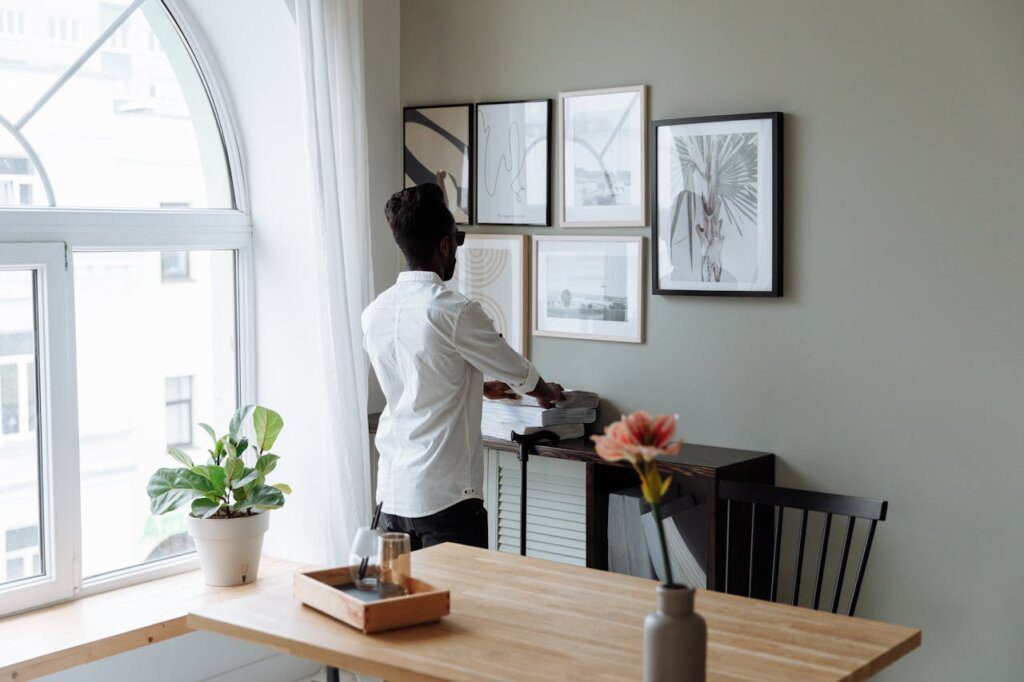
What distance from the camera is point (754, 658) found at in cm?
198

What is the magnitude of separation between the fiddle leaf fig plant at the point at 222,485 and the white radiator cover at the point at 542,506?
28.3 inches

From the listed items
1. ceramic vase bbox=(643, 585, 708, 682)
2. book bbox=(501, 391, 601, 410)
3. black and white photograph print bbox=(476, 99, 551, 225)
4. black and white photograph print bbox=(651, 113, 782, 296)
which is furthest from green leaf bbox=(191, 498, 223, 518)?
ceramic vase bbox=(643, 585, 708, 682)

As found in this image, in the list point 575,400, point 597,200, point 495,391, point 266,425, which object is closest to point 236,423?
point 266,425

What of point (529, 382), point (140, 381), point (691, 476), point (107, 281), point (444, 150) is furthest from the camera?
point (444, 150)

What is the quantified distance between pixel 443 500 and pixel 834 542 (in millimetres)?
1173

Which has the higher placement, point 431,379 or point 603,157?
point 603,157

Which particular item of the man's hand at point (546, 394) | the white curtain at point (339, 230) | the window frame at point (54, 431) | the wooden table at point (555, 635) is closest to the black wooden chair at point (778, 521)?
the wooden table at point (555, 635)

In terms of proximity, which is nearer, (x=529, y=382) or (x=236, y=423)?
(x=529, y=382)

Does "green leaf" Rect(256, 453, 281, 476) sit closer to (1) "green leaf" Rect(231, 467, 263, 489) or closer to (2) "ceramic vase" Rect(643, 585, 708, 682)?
(1) "green leaf" Rect(231, 467, 263, 489)

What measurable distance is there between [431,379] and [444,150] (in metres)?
1.42

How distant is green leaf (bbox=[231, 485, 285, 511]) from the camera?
148 inches

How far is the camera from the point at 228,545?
3.80m

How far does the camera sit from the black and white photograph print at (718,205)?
340 cm

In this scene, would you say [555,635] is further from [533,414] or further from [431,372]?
[533,414]
